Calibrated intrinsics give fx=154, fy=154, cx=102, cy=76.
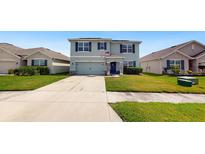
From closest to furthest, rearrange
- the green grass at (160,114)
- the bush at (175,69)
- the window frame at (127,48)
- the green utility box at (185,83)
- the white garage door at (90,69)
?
1. the green grass at (160,114)
2. the green utility box at (185,83)
3. the bush at (175,69)
4. the white garage door at (90,69)
5. the window frame at (127,48)

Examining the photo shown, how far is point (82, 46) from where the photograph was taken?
24125 millimetres

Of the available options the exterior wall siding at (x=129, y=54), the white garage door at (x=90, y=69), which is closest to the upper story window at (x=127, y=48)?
the exterior wall siding at (x=129, y=54)

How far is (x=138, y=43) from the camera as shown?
25156mm

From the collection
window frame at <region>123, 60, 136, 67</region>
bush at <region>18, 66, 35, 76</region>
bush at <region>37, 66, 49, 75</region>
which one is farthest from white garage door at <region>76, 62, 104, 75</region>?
bush at <region>18, 66, 35, 76</region>

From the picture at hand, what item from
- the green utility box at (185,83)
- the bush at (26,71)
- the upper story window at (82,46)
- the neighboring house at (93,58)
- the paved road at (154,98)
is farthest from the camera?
the upper story window at (82,46)

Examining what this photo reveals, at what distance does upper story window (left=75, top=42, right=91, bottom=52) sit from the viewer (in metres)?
24.0

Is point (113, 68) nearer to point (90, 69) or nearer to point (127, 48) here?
point (90, 69)

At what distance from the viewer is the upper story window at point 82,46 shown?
78.9ft

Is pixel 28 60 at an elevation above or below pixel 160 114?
above

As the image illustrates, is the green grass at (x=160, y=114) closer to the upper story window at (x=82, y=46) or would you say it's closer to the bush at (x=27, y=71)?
the bush at (x=27, y=71)

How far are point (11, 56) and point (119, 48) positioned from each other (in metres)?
18.0

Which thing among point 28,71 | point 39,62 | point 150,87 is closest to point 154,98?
point 150,87

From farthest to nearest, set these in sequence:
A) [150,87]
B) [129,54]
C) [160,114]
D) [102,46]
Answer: [129,54]
[102,46]
[150,87]
[160,114]
